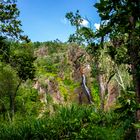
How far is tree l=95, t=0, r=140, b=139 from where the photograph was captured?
7203 mm

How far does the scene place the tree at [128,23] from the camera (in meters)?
7.20

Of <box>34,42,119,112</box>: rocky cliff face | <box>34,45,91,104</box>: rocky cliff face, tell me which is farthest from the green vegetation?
<box>34,45,91,104</box>: rocky cliff face

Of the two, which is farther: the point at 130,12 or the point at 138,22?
the point at 130,12

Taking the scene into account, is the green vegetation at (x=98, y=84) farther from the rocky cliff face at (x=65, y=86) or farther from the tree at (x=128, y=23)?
the rocky cliff face at (x=65, y=86)

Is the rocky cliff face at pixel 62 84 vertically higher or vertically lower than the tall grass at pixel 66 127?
higher

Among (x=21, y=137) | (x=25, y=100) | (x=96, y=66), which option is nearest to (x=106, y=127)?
(x=21, y=137)

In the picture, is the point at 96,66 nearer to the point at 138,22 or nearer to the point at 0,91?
the point at 0,91

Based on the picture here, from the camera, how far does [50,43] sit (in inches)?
A: 4975

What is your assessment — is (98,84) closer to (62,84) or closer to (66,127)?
(66,127)

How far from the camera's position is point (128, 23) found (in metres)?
7.60

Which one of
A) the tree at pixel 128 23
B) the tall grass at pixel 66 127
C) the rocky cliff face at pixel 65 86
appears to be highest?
the rocky cliff face at pixel 65 86

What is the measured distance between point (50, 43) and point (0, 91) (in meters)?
80.3

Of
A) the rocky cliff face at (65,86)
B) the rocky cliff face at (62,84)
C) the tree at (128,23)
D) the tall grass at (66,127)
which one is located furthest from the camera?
the rocky cliff face at (62,84)

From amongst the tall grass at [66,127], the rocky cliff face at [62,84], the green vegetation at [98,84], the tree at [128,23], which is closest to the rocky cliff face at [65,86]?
the rocky cliff face at [62,84]
